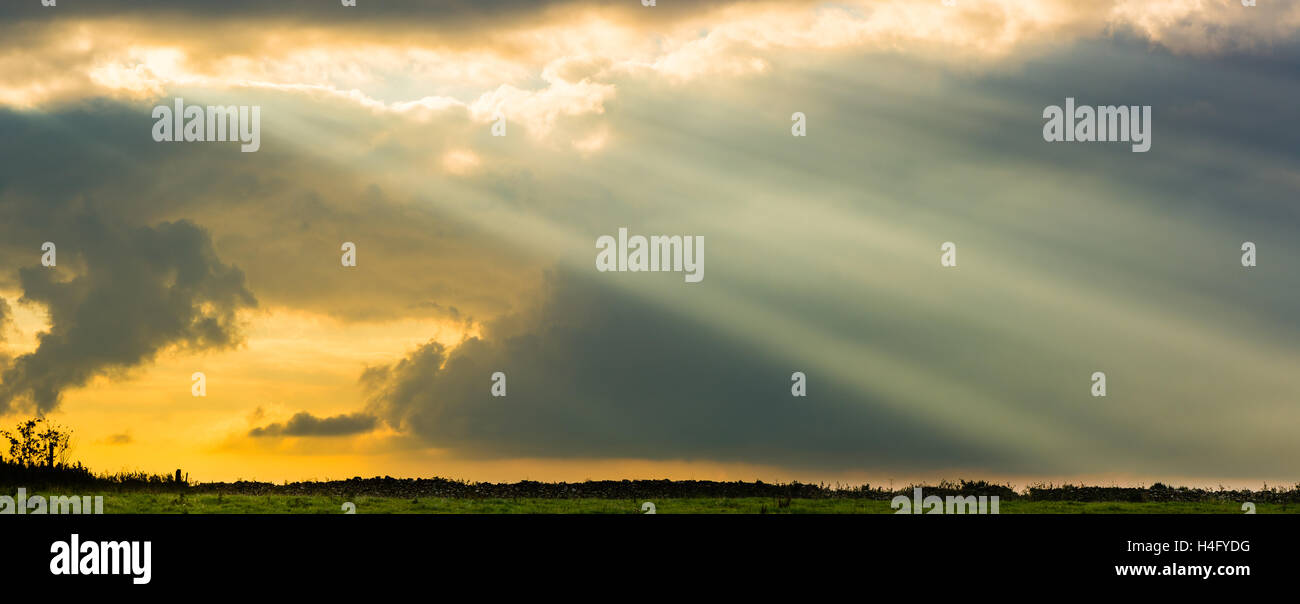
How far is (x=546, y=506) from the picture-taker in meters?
40.2

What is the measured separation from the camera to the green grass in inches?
1511

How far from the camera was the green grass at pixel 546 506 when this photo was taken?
38375mm
